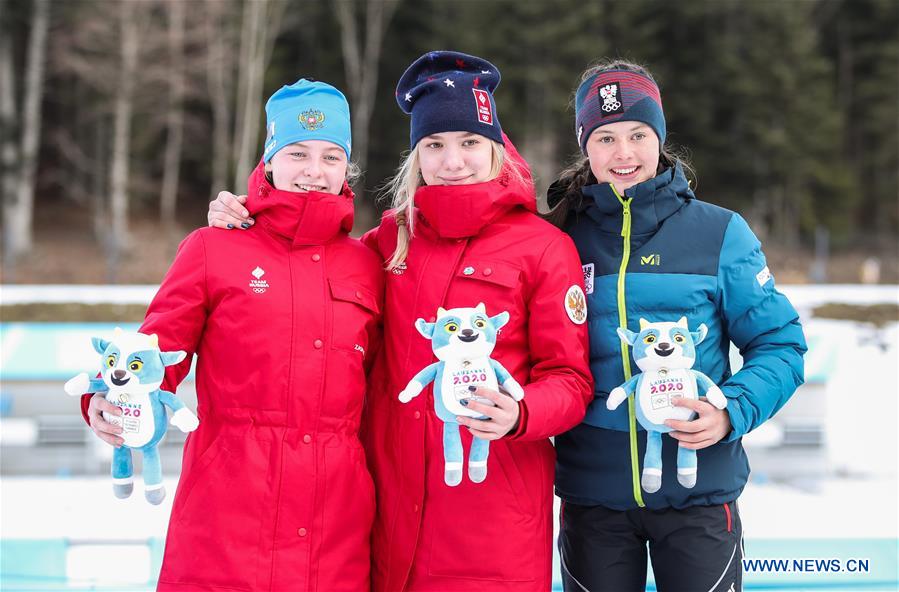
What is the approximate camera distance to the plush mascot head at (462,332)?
1.94 m

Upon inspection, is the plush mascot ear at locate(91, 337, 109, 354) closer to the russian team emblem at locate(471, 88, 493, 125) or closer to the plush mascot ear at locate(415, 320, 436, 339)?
the plush mascot ear at locate(415, 320, 436, 339)

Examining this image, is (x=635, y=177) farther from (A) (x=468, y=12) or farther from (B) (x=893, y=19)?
(B) (x=893, y=19)

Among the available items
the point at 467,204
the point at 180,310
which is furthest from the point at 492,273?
the point at 180,310

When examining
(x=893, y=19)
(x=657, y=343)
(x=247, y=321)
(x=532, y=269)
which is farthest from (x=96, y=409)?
(x=893, y=19)

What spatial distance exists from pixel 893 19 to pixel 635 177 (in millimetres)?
29055

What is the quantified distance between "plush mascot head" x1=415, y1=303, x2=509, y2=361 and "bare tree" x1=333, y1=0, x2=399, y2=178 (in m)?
17.5

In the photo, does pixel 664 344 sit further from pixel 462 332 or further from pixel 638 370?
pixel 462 332

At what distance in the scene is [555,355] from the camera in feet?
7.00

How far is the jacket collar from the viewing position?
2291 mm

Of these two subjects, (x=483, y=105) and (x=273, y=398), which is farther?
(x=483, y=105)

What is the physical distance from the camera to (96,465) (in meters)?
4.98

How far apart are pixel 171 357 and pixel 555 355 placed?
98 centimetres

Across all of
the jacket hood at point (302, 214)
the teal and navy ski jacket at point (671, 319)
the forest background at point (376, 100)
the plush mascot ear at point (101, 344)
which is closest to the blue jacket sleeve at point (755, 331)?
the teal and navy ski jacket at point (671, 319)

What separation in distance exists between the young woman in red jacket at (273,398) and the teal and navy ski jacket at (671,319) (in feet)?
2.09
